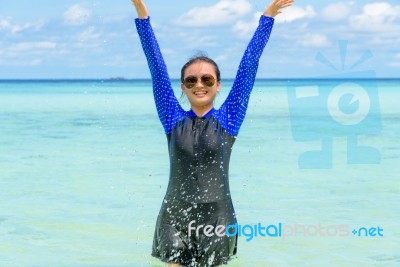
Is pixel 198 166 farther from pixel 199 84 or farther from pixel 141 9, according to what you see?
pixel 141 9

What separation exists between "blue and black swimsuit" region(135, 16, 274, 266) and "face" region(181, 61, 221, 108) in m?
0.05

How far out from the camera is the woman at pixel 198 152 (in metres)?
3.33

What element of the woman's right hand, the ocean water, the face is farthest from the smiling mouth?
the ocean water

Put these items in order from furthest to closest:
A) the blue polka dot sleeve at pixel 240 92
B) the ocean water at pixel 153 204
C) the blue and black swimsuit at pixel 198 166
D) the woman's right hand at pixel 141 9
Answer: the ocean water at pixel 153 204
the woman's right hand at pixel 141 9
the blue polka dot sleeve at pixel 240 92
the blue and black swimsuit at pixel 198 166

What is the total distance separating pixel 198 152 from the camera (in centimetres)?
338

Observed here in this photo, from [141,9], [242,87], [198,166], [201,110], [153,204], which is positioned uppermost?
[141,9]

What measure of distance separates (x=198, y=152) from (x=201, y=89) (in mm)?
300

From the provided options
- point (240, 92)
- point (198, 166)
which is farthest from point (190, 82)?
point (198, 166)

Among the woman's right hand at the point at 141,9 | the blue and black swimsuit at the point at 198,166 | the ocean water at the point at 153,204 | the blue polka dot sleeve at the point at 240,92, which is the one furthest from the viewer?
the ocean water at the point at 153,204

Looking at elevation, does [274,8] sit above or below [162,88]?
above

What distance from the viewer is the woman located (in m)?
3.33

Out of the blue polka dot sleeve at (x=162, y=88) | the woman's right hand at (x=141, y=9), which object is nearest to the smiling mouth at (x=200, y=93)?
the blue polka dot sleeve at (x=162, y=88)

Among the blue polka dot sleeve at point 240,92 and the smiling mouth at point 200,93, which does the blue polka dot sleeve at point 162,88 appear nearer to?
the smiling mouth at point 200,93

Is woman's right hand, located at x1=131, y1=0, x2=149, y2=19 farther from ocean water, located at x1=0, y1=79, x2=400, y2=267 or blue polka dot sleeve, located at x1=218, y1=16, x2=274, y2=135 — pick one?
ocean water, located at x1=0, y1=79, x2=400, y2=267
